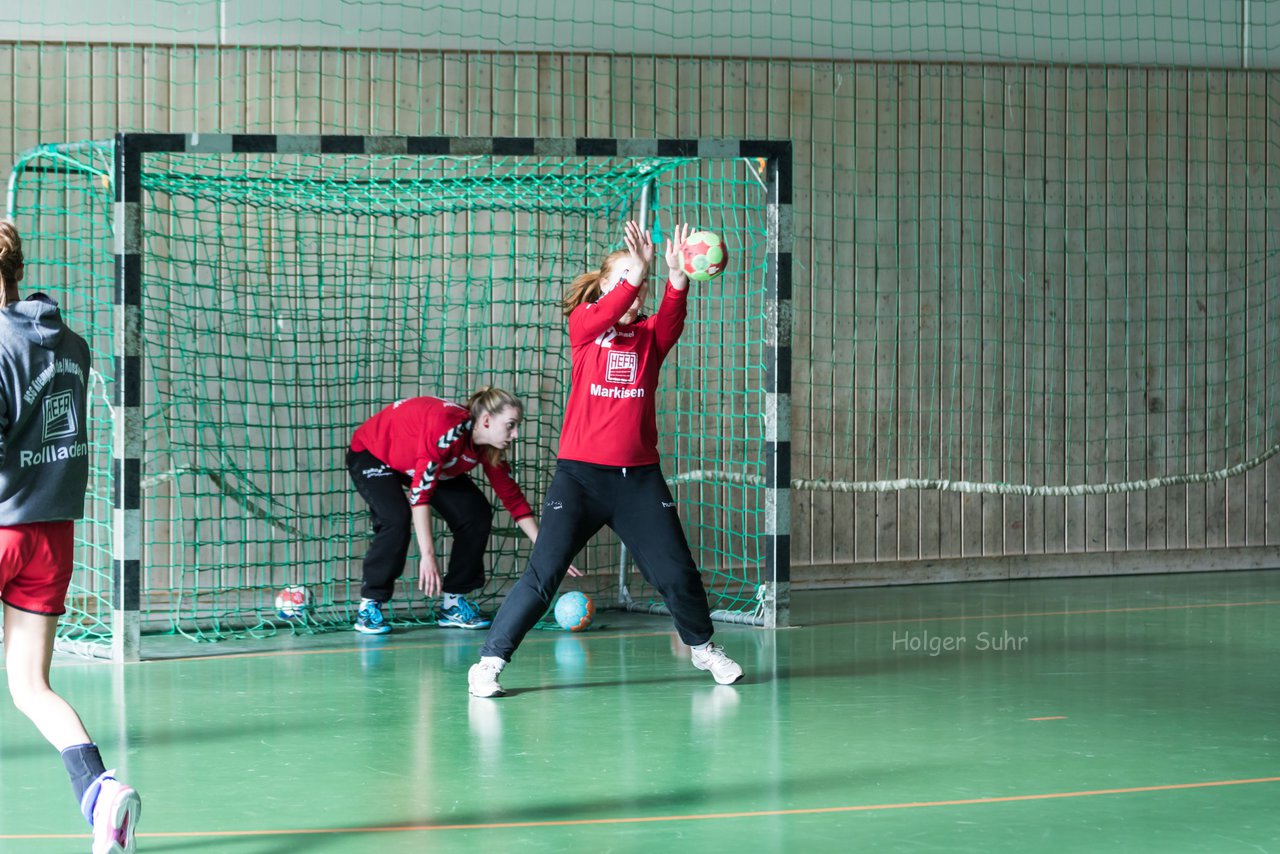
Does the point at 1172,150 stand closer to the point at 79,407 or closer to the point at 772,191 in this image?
the point at 772,191

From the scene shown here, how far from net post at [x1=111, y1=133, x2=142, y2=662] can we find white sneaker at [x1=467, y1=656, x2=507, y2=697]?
1805 millimetres

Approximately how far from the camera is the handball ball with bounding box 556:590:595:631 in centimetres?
720

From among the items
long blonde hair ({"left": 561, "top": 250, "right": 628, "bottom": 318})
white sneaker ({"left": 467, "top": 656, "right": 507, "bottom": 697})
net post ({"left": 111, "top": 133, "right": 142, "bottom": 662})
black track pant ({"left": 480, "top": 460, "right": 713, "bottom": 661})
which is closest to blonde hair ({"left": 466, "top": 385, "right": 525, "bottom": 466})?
long blonde hair ({"left": 561, "top": 250, "right": 628, "bottom": 318})

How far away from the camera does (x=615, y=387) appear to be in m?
5.59

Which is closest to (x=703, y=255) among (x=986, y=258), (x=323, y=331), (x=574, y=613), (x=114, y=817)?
(x=574, y=613)

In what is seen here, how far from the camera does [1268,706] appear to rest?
5.34 metres

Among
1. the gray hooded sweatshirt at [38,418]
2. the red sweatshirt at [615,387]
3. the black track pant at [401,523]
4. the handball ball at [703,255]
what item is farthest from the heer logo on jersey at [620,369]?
the gray hooded sweatshirt at [38,418]

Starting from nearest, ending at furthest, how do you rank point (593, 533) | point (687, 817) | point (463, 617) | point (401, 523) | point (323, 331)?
point (687, 817)
point (593, 533)
point (401, 523)
point (463, 617)
point (323, 331)

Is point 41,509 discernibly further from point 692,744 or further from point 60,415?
point 692,744

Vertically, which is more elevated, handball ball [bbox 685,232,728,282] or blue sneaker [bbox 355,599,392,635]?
handball ball [bbox 685,232,728,282]

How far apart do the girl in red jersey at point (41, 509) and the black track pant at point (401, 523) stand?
367 centimetres

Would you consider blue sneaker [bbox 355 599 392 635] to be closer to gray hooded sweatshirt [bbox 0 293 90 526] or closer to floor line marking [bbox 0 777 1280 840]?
floor line marking [bbox 0 777 1280 840]

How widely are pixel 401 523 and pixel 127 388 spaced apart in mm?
1596

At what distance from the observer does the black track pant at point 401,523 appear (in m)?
7.19
